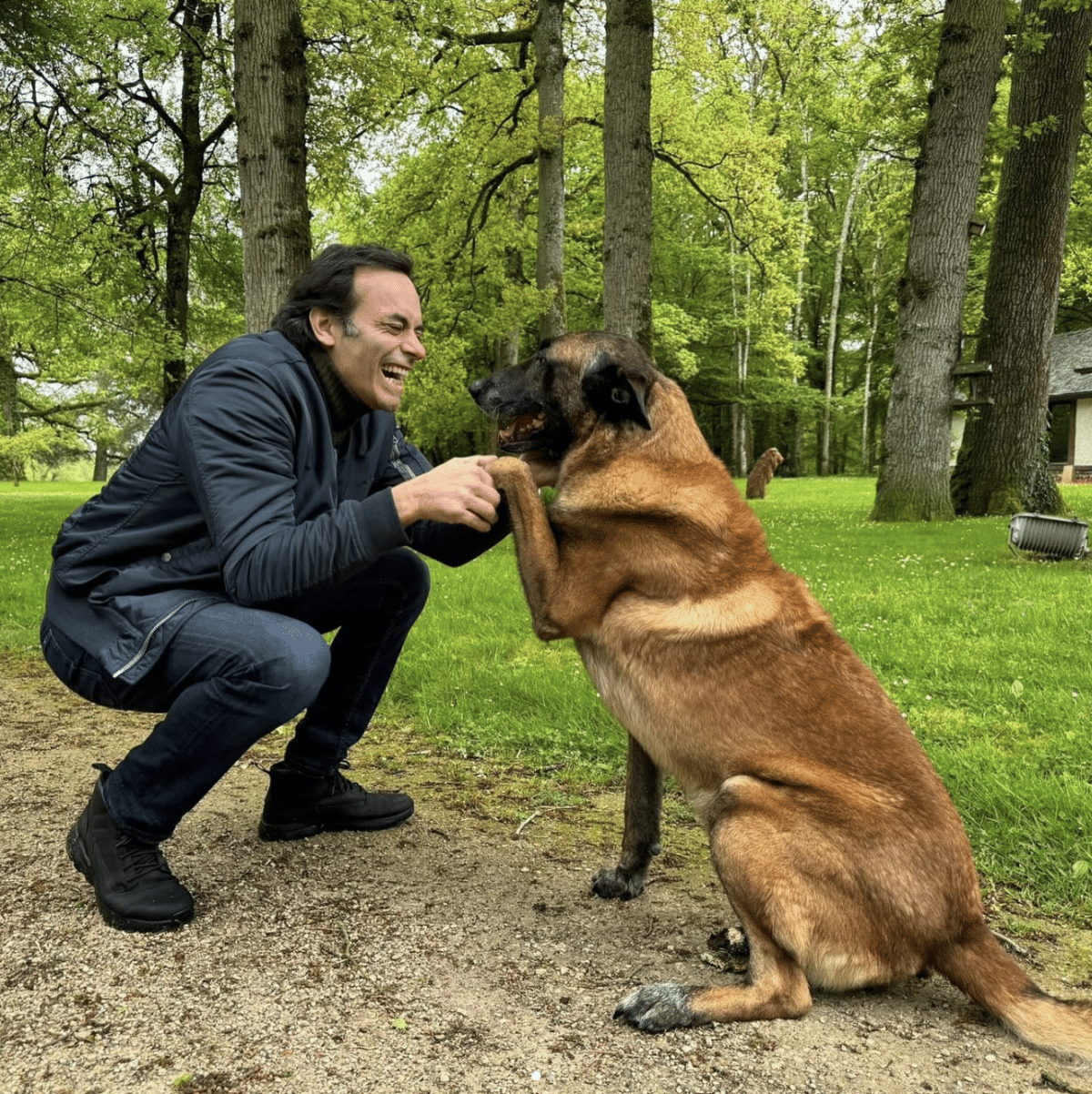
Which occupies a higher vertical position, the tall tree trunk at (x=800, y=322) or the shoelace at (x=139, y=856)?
the tall tree trunk at (x=800, y=322)

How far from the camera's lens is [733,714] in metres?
2.38

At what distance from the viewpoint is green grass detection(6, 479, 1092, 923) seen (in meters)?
3.39

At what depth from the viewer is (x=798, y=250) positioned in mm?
17812

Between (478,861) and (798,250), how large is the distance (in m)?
17.2

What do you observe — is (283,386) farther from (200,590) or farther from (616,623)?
(616,623)

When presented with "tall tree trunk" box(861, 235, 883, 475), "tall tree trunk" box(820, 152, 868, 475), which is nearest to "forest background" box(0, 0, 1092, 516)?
"tall tree trunk" box(820, 152, 868, 475)

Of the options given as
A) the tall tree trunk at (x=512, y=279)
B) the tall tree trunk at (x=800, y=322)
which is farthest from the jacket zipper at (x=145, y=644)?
the tall tree trunk at (x=800, y=322)

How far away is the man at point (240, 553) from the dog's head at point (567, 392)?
0.29 metres

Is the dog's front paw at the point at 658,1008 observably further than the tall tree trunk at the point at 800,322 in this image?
No

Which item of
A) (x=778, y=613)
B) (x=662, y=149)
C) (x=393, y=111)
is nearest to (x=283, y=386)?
(x=778, y=613)

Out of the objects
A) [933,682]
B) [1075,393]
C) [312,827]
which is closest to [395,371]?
[312,827]

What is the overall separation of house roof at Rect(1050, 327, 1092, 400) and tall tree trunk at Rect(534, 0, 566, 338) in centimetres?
1910

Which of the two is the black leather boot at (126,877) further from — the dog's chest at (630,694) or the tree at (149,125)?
the tree at (149,125)

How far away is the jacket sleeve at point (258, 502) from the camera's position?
8.29 feet
